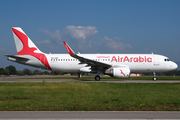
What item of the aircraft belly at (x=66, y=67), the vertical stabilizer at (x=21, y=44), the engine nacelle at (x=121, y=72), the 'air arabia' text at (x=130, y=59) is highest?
the vertical stabilizer at (x=21, y=44)

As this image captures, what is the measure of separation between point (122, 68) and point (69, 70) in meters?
8.06

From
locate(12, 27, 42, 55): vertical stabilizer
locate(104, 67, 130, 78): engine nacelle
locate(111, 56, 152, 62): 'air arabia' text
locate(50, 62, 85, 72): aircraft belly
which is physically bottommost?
locate(104, 67, 130, 78): engine nacelle

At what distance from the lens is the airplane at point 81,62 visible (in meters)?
28.0

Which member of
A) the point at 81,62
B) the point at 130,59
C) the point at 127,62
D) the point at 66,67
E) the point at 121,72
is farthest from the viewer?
the point at 66,67

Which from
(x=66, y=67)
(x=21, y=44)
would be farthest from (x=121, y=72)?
Result: (x=21, y=44)

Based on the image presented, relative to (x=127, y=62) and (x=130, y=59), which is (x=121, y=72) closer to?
(x=127, y=62)

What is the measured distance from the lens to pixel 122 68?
25938 mm

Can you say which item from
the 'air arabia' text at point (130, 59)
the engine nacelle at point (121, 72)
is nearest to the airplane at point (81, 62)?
the 'air arabia' text at point (130, 59)

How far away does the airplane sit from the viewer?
28.0m

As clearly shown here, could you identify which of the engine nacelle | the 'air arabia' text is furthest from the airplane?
the engine nacelle

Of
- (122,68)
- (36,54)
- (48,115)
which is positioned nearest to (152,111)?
(48,115)

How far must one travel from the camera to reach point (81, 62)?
27.5m

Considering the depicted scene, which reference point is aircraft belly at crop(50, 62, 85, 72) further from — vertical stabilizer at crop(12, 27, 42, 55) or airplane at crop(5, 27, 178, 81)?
vertical stabilizer at crop(12, 27, 42, 55)

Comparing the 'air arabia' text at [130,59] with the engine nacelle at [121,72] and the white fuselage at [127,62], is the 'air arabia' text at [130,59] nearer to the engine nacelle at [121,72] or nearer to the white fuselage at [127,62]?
the white fuselage at [127,62]
